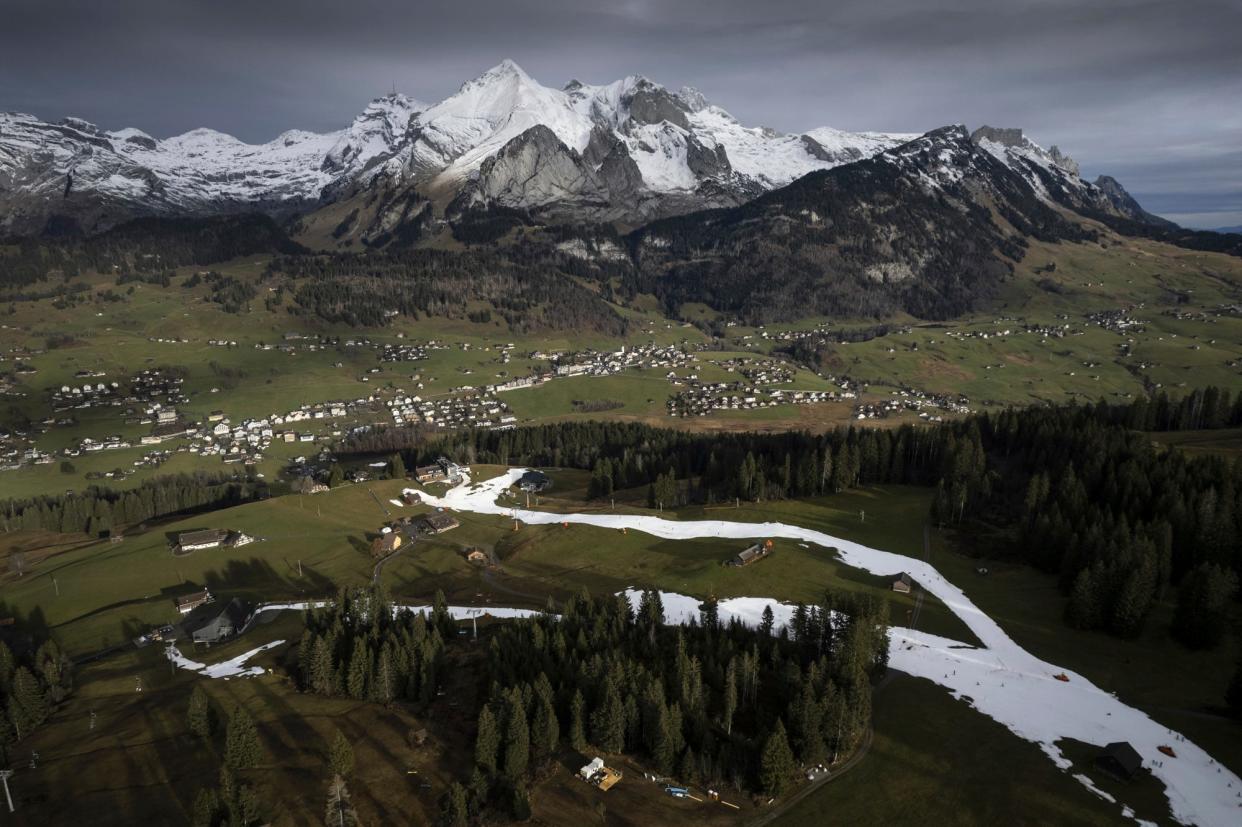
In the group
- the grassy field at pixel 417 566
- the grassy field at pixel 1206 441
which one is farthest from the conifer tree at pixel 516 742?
Result: the grassy field at pixel 1206 441

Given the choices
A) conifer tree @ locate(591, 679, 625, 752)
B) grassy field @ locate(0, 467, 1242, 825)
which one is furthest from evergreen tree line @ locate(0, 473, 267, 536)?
conifer tree @ locate(591, 679, 625, 752)

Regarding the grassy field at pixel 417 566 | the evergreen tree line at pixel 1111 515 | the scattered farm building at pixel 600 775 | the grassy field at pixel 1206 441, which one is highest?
the grassy field at pixel 1206 441

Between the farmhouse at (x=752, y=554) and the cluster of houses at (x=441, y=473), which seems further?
the cluster of houses at (x=441, y=473)

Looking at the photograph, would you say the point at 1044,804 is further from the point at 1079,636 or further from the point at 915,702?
the point at 1079,636

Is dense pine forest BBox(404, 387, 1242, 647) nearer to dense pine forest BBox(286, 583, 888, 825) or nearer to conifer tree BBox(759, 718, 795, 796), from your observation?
dense pine forest BBox(286, 583, 888, 825)

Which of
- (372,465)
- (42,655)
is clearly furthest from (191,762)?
(372,465)

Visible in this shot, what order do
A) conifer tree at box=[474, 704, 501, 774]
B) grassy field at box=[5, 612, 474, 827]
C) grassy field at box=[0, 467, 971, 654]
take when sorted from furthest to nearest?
1. grassy field at box=[0, 467, 971, 654]
2. conifer tree at box=[474, 704, 501, 774]
3. grassy field at box=[5, 612, 474, 827]

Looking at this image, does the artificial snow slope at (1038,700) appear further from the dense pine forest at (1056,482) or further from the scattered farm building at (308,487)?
the scattered farm building at (308,487)
